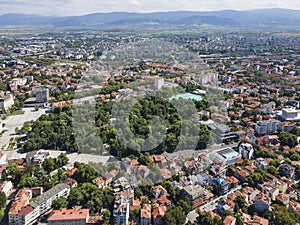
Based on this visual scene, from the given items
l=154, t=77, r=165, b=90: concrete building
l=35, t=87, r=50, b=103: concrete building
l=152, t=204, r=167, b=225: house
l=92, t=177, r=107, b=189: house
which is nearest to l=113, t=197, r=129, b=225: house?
l=152, t=204, r=167, b=225: house

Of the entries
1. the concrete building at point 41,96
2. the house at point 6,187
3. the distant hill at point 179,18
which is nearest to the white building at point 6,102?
the concrete building at point 41,96

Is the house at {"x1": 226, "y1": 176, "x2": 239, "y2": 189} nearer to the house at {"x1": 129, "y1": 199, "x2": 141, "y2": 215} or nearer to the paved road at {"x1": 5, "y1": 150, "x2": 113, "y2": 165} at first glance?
the house at {"x1": 129, "y1": 199, "x2": 141, "y2": 215}

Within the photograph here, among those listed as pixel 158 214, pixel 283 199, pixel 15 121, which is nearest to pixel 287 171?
pixel 283 199

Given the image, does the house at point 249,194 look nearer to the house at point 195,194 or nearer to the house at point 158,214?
the house at point 195,194

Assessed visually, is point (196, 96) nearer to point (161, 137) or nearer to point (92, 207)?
point (161, 137)

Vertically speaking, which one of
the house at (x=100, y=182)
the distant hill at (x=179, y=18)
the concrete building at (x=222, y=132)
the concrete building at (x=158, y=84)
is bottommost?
the house at (x=100, y=182)

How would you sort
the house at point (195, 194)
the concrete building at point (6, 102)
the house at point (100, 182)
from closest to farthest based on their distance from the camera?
the house at point (195, 194) < the house at point (100, 182) < the concrete building at point (6, 102)

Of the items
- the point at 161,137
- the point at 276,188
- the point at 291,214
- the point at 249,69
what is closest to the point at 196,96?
the point at 161,137
